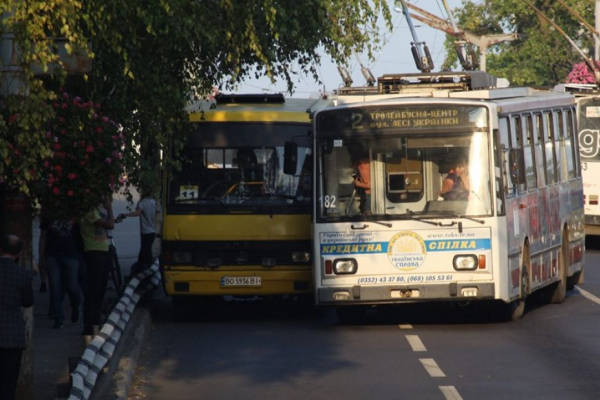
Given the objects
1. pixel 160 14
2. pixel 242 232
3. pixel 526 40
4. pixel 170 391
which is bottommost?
pixel 170 391

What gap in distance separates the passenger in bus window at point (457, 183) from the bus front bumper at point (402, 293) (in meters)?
1.00

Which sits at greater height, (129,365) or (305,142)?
(305,142)

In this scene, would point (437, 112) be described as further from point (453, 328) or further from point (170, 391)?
point (170, 391)

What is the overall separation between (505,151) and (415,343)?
9.00ft

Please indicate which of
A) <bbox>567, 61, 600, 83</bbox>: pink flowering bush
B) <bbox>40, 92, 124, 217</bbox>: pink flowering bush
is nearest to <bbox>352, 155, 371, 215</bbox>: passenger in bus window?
<bbox>40, 92, 124, 217</bbox>: pink flowering bush

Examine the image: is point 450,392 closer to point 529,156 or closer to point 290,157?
point 290,157

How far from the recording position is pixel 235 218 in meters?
17.2

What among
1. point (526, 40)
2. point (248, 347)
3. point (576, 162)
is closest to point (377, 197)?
point (248, 347)

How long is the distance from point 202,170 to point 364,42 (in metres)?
2.94

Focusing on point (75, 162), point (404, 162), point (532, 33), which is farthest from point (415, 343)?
point (532, 33)

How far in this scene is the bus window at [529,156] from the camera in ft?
57.2

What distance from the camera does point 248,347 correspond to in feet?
48.7

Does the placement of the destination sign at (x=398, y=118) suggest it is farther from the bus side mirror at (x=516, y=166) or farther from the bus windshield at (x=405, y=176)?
the bus side mirror at (x=516, y=166)

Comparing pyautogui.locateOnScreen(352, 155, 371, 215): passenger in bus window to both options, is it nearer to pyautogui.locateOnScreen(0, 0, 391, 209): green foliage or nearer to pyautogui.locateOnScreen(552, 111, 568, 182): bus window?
pyautogui.locateOnScreen(0, 0, 391, 209): green foliage
